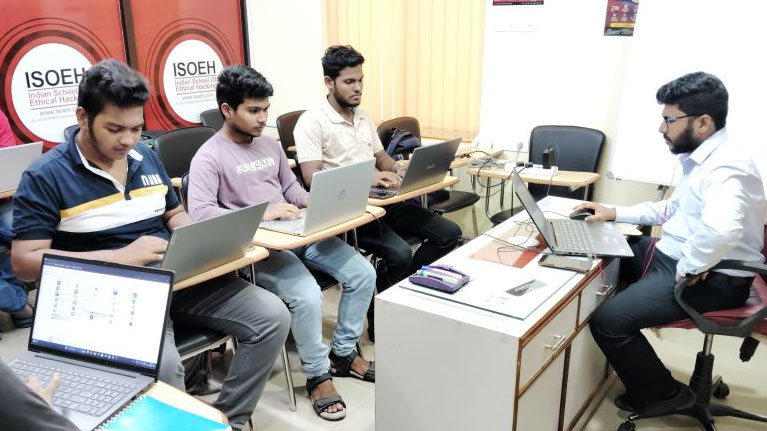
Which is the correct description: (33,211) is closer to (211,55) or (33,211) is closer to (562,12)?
(562,12)

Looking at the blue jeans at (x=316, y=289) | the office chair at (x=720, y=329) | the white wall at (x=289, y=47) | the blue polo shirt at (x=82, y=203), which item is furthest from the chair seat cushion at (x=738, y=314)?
the white wall at (x=289, y=47)

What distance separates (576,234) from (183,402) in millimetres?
1541

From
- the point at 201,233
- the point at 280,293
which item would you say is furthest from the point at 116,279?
the point at 280,293

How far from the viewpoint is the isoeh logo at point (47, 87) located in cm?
361

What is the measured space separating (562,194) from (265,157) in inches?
76.5

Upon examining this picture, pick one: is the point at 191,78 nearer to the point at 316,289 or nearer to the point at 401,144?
the point at 401,144

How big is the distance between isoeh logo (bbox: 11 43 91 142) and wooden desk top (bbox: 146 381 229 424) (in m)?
3.03

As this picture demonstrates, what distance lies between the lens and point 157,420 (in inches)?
41.1

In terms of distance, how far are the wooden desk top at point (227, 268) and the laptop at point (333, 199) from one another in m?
0.19

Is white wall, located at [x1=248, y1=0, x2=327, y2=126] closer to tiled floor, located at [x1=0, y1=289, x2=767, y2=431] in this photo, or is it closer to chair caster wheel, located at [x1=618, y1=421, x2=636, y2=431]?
tiled floor, located at [x1=0, y1=289, x2=767, y2=431]

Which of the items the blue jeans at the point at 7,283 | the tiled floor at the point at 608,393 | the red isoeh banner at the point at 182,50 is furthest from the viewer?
the red isoeh banner at the point at 182,50

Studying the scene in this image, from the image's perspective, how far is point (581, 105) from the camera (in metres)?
3.56

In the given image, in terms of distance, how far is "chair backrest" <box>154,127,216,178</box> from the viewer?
299cm

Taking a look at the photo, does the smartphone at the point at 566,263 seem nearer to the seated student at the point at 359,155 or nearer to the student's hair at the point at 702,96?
the student's hair at the point at 702,96
